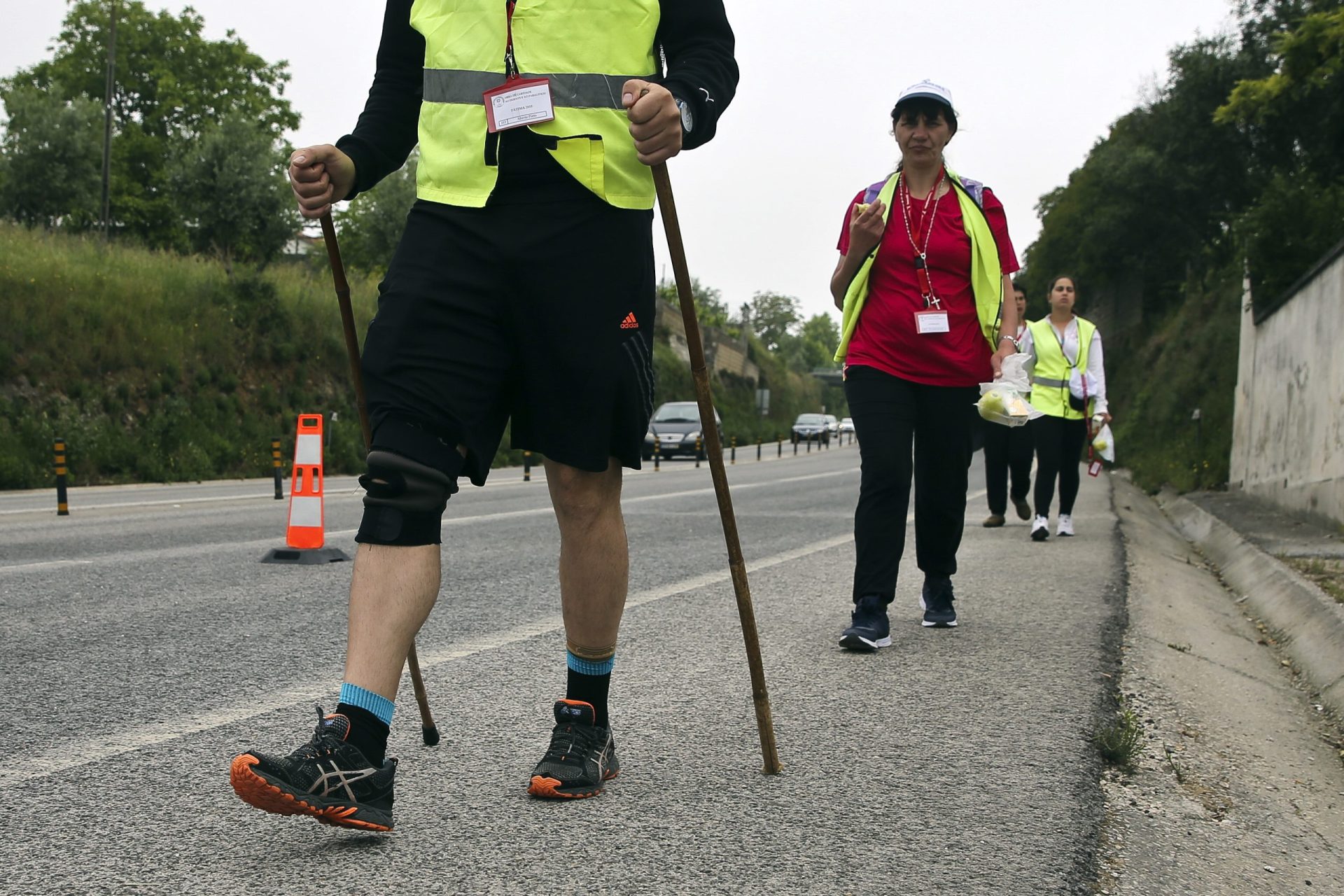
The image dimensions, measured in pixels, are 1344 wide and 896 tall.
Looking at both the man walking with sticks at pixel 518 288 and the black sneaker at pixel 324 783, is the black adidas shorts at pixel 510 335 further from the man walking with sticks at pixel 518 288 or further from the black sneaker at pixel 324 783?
the black sneaker at pixel 324 783

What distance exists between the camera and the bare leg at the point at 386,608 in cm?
259

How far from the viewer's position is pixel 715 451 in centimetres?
296

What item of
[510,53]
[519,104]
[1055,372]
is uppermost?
[510,53]

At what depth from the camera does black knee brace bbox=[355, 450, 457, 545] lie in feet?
8.64

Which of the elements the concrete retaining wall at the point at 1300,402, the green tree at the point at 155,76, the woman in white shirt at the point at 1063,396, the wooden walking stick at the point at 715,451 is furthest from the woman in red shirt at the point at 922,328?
the green tree at the point at 155,76

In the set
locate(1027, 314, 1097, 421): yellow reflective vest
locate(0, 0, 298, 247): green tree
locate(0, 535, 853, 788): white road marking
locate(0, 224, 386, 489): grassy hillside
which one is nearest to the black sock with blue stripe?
locate(0, 535, 853, 788): white road marking

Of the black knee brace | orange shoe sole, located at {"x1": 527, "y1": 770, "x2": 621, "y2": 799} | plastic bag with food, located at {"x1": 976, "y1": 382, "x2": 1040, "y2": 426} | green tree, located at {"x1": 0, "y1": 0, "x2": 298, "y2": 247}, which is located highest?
green tree, located at {"x1": 0, "y1": 0, "x2": 298, "y2": 247}

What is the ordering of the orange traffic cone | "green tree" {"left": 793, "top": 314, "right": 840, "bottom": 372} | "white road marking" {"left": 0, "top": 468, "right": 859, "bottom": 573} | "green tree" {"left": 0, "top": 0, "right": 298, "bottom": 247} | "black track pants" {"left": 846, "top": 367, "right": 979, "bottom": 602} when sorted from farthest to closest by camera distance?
"green tree" {"left": 793, "top": 314, "right": 840, "bottom": 372} → "green tree" {"left": 0, "top": 0, "right": 298, "bottom": 247} → the orange traffic cone → "white road marking" {"left": 0, "top": 468, "right": 859, "bottom": 573} → "black track pants" {"left": 846, "top": 367, "right": 979, "bottom": 602}

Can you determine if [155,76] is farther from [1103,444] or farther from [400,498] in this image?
[400,498]

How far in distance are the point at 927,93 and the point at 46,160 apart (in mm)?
38058

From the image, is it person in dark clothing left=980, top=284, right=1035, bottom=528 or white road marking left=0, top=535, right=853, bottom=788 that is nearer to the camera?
white road marking left=0, top=535, right=853, bottom=788

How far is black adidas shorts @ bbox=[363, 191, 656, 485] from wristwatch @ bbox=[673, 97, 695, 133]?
0.21 meters

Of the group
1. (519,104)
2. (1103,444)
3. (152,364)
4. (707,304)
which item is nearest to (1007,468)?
(1103,444)

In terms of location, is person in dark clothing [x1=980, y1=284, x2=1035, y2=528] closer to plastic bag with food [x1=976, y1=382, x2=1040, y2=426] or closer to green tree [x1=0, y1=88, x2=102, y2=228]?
plastic bag with food [x1=976, y1=382, x2=1040, y2=426]
